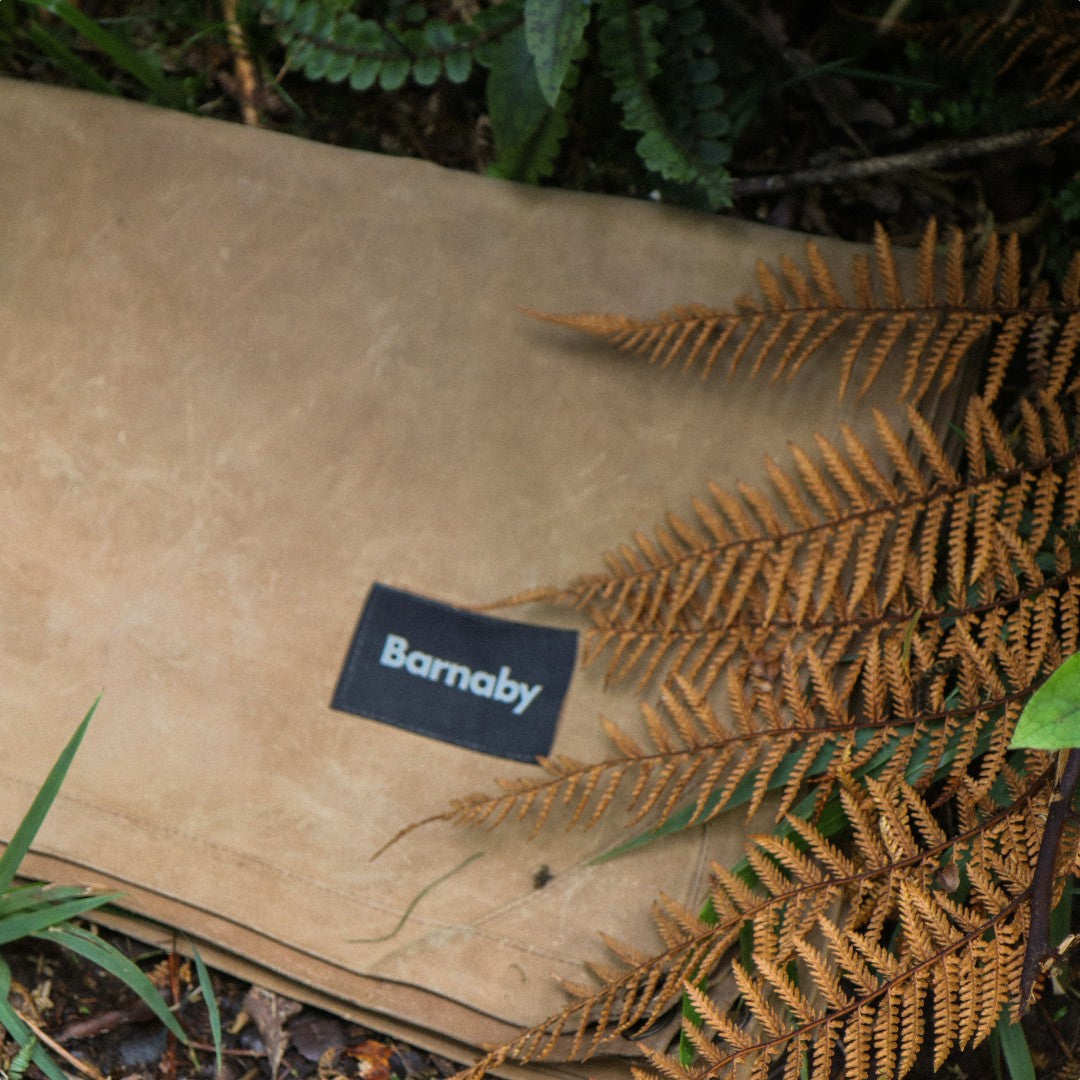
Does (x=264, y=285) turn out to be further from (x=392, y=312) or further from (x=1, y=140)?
(x=1, y=140)

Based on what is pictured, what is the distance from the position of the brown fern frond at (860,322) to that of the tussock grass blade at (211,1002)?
1033 millimetres

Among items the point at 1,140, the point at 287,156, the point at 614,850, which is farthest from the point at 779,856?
the point at 1,140

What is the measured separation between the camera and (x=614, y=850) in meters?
1.54

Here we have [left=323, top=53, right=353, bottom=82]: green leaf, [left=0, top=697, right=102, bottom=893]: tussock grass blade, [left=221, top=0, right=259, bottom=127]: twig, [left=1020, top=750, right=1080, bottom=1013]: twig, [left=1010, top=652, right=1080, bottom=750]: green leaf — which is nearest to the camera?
[left=1010, top=652, right=1080, bottom=750]: green leaf

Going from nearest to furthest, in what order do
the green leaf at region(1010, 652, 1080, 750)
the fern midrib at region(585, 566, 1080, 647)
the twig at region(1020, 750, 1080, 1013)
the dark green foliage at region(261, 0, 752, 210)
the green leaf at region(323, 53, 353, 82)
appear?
the green leaf at region(1010, 652, 1080, 750) < the twig at region(1020, 750, 1080, 1013) < the fern midrib at region(585, 566, 1080, 647) < the dark green foliage at region(261, 0, 752, 210) < the green leaf at region(323, 53, 353, 82)

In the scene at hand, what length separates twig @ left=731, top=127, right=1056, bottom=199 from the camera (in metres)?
1.74

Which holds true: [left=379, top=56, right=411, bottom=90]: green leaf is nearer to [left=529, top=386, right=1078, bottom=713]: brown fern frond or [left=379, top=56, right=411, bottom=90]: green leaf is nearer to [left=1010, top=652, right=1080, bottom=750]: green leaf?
[left=529, top=386, right=1078, bottom=713]: brown fern frond

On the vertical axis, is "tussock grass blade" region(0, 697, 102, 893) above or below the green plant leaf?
→ below

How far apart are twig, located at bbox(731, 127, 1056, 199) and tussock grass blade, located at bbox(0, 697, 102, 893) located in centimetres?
128

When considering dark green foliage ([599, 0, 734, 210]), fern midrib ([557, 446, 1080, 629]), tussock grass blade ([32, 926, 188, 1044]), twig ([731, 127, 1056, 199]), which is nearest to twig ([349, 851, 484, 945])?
tussock grass blade ([32, 926, 188, 1044])

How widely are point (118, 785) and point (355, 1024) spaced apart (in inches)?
19.5

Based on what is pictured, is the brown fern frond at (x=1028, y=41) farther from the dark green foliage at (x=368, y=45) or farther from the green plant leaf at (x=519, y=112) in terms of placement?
the dark green foliage at (x=368, y=45)

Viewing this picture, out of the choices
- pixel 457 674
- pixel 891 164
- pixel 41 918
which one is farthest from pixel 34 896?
pixel 891 164

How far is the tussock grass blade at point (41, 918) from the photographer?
61.0 inches
